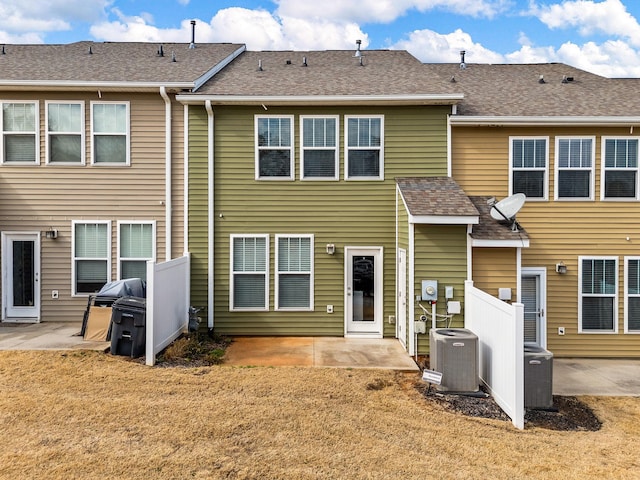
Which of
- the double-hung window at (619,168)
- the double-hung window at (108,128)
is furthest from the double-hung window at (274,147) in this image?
the double-hung window at (619,168)

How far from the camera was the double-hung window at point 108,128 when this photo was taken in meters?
9.41

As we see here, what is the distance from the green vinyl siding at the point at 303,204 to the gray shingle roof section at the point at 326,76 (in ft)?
1.38

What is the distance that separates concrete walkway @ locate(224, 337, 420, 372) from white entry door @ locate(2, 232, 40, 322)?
15.4 feet

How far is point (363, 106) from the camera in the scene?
923 centimetres

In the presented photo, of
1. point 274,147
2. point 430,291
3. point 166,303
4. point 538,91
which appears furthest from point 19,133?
point 538,91

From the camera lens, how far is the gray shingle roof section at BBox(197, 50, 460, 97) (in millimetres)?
9219

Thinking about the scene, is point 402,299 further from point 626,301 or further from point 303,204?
point 626,301

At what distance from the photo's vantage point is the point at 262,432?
15.9ft

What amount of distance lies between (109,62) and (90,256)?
15.7ft

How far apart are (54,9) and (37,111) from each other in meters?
8.12

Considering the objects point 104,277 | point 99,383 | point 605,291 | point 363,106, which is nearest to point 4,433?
point 99,383

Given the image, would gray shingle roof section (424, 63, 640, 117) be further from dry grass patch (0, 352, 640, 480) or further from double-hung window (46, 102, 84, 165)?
double-hung window (46, 102, 84, 165)

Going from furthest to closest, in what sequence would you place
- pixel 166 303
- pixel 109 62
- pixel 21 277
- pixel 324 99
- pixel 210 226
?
pixel 109 62 → pixel 21 277 → pixel 210 226 → pixel 324 99 → pixel 166 303

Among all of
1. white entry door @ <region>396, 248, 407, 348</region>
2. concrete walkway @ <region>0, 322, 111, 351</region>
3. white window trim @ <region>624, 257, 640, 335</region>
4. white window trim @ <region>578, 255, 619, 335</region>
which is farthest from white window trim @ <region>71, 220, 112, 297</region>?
white window trim @ <region>624, 257, 640, 335</region>
